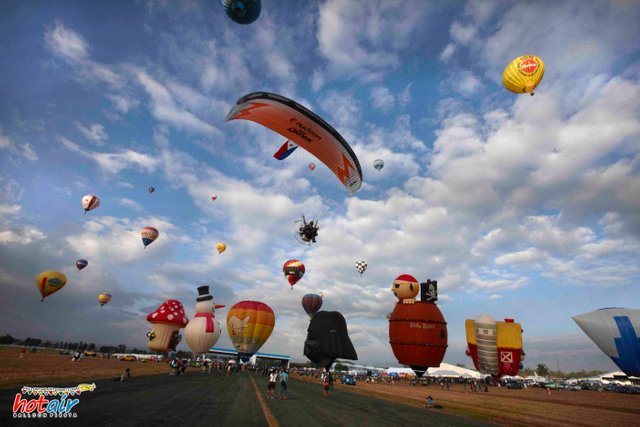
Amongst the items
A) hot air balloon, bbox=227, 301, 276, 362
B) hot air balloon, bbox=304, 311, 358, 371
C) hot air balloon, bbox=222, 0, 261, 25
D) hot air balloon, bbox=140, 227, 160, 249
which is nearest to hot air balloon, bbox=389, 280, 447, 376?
hot air balloon, bbox=304, 311, 358, 371

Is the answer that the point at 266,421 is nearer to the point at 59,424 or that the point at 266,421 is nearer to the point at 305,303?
the point at 59,424

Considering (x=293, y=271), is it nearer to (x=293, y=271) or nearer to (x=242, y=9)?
(x=293, y=271)

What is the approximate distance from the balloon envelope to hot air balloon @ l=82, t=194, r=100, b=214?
1024 inches

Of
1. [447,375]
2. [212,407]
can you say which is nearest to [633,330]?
[212,407]

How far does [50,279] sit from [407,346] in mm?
45974

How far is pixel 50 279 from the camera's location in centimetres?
4231

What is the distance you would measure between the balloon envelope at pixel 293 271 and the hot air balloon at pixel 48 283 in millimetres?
30177

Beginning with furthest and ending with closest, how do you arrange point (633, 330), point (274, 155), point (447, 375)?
point (447, 375), point (633, 330), point (274, 155)

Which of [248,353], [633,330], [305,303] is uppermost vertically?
[305,303]

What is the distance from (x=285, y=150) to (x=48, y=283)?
138 ft

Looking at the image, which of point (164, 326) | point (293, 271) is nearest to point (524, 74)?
point (293, 271)

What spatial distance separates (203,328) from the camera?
37281 mm

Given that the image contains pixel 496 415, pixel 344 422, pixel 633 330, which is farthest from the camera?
pixel 633 330

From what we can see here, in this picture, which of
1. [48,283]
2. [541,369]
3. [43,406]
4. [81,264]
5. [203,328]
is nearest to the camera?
[43,406]
